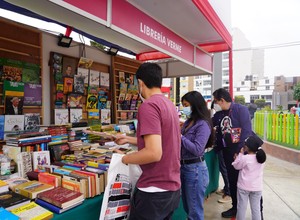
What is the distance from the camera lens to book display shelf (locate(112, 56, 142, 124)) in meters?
4.25

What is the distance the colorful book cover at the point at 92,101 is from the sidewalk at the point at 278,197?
2.34 m

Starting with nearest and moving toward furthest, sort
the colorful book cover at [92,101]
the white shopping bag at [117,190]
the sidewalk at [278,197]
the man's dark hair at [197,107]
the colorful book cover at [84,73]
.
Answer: the white shopping bag at [117,190]
the man's dark hair at [197,107]
the sidewalk at [278,197]
the colorful book cover at [84,73]
the colorful book cover at [92,101]

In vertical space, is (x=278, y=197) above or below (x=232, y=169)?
below

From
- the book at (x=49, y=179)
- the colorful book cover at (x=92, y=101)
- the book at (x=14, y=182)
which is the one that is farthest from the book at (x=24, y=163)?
the colorful book cover at (x=92, y=101)

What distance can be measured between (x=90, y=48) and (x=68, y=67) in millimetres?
602

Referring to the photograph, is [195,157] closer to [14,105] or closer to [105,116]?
[14,105]

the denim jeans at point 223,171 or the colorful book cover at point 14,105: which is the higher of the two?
the colorful book cover at point 14,105

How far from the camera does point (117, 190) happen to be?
1336 mm

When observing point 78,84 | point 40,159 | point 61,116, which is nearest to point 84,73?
point 78,84

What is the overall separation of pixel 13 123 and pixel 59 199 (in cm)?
178

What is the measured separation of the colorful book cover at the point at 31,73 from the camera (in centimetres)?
281

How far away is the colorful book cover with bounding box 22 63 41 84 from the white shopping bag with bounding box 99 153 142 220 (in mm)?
2107

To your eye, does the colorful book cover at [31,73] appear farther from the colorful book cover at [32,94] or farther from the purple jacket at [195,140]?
the purple jacket at [195,140]

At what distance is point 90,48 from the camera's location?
148 inches
